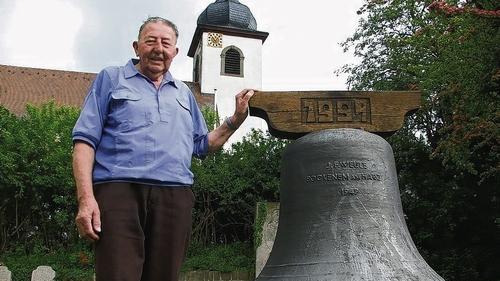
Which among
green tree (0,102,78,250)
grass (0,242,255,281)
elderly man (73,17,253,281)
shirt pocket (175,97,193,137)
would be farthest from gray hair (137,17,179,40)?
green tree (0,102,78,250)

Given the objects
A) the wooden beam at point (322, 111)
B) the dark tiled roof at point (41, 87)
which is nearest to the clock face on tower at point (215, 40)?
the dark tiled roof at point (41, 87)

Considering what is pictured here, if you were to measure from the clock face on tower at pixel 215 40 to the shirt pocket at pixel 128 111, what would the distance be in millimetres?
26408

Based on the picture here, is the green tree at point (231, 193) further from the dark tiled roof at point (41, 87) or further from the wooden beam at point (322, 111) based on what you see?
the wooden beam at point (322, 111)

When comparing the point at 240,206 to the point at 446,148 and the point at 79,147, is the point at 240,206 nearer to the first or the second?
the point at 446,148

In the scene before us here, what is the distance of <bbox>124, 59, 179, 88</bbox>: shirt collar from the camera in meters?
2.47

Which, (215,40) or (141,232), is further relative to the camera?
(215,40)

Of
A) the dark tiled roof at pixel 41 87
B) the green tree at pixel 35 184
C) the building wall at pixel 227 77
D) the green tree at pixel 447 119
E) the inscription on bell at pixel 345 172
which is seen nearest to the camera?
the inscription on bell at pixel 345 172

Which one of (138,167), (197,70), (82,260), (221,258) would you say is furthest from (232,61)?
(138,167)

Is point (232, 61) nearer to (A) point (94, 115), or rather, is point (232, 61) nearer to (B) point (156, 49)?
(B) point (156, 49)

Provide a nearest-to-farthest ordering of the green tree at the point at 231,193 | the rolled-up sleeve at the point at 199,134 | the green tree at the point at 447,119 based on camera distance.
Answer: the rolled-up sleeve at the point at 199,134 < the green tree at the point at 447,119 < the green tree at the point at 231,193

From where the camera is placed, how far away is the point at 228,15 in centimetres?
2980

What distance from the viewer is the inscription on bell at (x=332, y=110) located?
3.10 metres

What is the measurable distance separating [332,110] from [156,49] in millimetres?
1067

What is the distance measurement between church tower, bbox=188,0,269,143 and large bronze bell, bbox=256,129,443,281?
23.1 meters
